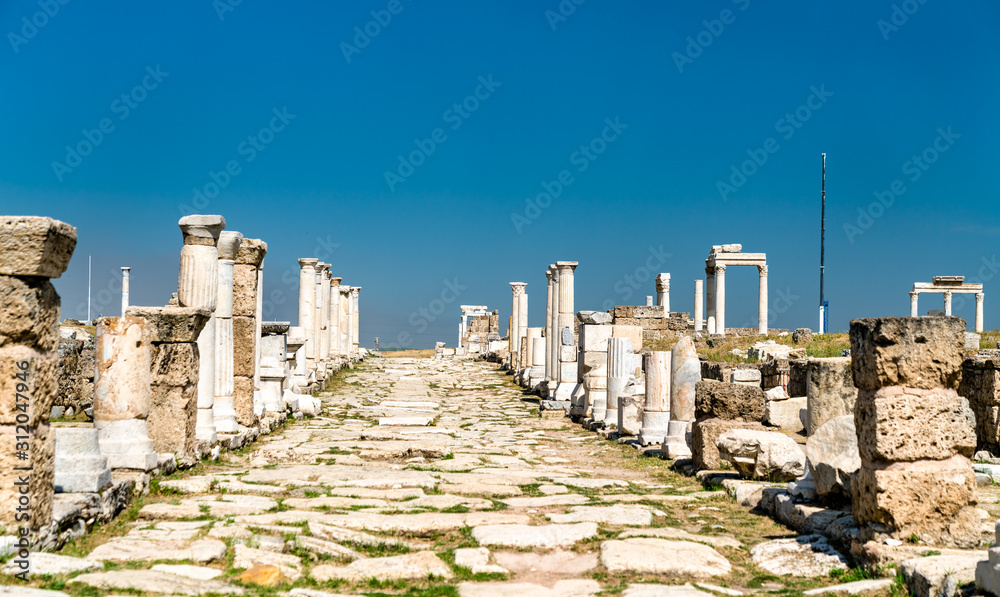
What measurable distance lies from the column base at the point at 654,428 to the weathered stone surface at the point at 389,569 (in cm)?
711

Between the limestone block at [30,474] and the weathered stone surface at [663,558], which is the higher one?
the limestone block at [30,474]

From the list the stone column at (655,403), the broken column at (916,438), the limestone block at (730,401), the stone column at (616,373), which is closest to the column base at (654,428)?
the stone column at (655,403)

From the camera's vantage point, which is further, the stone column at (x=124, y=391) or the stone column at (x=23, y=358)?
the stone column at (x=124, y=391)

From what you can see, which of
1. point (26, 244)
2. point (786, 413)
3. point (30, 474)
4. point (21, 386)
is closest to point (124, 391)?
point (30, 474)

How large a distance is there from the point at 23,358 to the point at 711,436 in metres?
6.60

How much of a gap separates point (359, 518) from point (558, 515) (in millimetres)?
1595

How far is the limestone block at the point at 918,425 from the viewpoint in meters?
5.53

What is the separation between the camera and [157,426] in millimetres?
8680

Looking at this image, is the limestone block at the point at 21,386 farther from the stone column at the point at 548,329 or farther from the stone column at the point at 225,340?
the stone column at the point at 548,329

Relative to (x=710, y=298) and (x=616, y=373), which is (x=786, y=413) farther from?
(x=710, y=298)

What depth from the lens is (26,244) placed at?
4.96 m

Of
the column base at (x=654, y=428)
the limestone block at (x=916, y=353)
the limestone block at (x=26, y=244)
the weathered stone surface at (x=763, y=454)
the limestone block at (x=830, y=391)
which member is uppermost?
the limestone block at (x=26, y=244)

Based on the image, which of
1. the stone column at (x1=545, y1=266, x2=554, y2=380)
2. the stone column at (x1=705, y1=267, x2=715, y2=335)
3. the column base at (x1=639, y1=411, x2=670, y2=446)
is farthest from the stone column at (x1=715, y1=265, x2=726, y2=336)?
the column base at (x1=639, y1=411, x2=670, y2=446)

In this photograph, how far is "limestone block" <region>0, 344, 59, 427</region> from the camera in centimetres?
491
